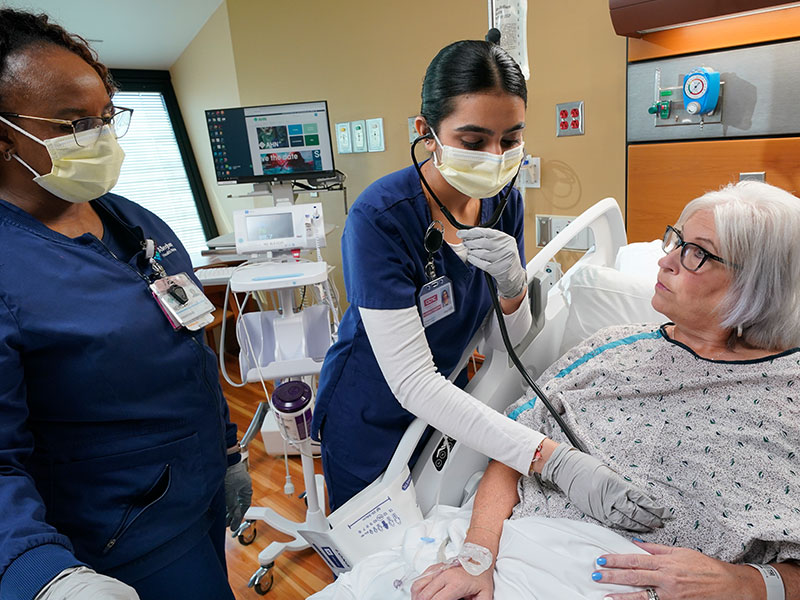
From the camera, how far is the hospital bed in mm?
1179

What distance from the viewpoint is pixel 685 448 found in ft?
3.37

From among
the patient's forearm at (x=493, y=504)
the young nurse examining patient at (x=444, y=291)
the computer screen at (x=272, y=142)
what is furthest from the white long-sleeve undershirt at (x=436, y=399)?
the computer screen at (x=272, y=142)

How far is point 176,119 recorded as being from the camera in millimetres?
4457

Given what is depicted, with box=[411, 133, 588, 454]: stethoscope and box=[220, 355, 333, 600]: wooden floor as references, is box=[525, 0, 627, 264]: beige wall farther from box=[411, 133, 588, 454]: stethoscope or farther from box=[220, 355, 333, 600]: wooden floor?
box=[220, 355, 333, 600]: wooden floor

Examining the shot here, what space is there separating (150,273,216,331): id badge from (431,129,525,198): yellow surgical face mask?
534 mm

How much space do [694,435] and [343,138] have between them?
9.45 feet

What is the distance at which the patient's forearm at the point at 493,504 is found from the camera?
3.33 feet

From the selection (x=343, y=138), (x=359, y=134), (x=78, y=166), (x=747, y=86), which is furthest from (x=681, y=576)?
(x=343, y=138)

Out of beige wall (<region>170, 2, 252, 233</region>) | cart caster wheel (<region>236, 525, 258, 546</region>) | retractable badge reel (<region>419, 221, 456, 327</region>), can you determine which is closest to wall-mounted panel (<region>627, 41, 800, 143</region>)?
retractable badge reel (<region>419, 221, 456, 327</region>)

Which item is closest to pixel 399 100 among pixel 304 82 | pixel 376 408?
pixel 304 82

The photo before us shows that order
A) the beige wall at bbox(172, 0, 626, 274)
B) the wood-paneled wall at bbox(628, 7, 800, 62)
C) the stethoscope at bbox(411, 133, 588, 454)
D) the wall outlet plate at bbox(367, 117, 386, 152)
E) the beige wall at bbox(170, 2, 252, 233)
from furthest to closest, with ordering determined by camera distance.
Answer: the beige wall at bbox(170, 2, 252, 233)
the wall outlet plate at bbox(367, 117, 386, 152)
the beige wall at bbox(172, 0, 626, 274)
the wood-paneled wall at bbox(628, 7, 800, 62)
the stethoscope at bbox(411, 133, 588, 454)

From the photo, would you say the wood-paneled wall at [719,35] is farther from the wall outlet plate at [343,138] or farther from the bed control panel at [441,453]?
the wall outlet plate at [343,138]

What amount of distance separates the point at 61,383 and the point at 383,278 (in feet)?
1.82

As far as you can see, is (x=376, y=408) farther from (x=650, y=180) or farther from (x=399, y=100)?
(x=399, y=100)
